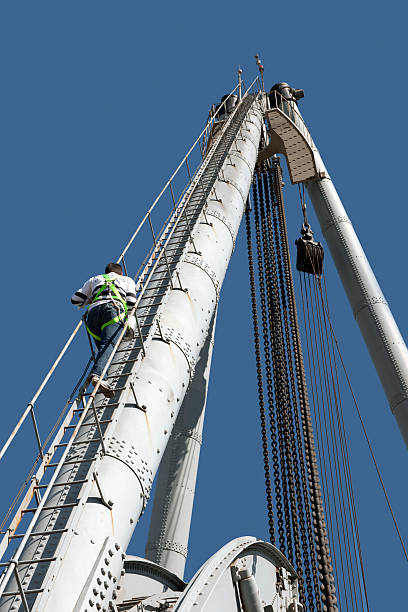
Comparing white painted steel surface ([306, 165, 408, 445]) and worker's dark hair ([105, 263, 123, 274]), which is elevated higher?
white painted steel surface ([306, 165, 408, 445])

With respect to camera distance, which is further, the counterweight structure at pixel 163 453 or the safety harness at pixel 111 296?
the safety harness at pixel 111 296

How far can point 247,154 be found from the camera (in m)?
17.5

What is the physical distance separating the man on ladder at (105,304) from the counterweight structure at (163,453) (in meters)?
0.26

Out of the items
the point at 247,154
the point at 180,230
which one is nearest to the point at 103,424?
the point at 180,230

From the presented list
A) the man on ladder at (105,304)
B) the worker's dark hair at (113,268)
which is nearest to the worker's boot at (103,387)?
the man on ladder at (105,304)

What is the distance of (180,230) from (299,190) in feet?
28.4

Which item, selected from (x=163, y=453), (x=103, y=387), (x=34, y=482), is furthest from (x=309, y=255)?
(x=34, y=482)

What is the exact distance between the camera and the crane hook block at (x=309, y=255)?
2038 centimetres

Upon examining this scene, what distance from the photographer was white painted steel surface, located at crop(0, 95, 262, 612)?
704 centimetres

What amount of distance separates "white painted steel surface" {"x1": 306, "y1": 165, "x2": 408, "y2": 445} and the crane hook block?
2.23 ft

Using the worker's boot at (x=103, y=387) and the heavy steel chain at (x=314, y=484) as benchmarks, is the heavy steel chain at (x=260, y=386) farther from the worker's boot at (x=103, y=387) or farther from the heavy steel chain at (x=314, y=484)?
the worker's boot at (x=103, y=387)

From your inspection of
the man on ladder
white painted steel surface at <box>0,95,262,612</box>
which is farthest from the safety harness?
white painted steel surface at <box>0,95,262,612</box>

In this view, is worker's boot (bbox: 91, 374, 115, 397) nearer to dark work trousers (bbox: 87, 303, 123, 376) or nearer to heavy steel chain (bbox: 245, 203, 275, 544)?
dark work trousers (bbox: 87, 303, 123, 376)

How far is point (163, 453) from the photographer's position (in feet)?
35.0
